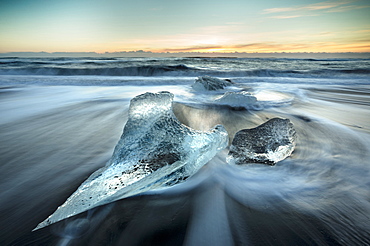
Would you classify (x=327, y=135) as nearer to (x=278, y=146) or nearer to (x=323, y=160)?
(x=323, y=160)

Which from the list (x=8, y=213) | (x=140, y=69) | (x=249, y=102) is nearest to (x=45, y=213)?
(x=8, y=213)

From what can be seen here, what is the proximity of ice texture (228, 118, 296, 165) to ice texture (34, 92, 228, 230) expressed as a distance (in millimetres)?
167

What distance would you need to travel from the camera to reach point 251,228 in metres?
1.01

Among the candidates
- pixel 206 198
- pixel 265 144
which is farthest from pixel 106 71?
pixel 206 198

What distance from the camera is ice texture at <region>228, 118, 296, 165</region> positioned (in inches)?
62.5

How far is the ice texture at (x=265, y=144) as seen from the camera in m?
1.59

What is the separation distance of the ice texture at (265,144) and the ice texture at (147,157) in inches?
6.6

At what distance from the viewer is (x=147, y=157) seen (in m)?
1.24

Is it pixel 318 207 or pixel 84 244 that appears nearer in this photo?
pixel 84 244

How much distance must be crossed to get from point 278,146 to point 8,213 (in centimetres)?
198

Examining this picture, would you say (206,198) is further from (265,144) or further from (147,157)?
(265,144)

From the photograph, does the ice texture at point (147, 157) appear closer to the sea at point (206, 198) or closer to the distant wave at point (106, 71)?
the sea at point (206, 198)

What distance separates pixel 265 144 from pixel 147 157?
1108mm

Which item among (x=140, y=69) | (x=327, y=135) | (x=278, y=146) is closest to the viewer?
(x=278, y=146)
